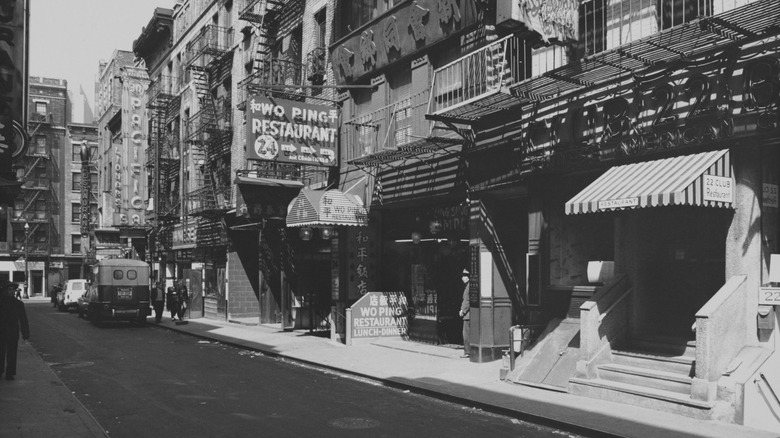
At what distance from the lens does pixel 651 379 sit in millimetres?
10945

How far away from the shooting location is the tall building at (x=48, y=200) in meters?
70.8

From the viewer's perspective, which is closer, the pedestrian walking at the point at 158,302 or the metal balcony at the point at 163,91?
the pedestrian walking at the point at 158,302

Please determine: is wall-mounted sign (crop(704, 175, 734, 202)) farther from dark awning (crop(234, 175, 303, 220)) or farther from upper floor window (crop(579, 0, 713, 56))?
dark awning (crop(234, 175, 303, 220))

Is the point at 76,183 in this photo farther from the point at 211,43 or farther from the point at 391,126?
the point at 391,126

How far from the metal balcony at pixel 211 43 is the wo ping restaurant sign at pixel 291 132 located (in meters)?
13.0

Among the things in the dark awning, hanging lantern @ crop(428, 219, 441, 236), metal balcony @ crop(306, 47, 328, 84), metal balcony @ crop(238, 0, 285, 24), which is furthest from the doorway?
metal balcony @ crop(238, 0, 285, 24)

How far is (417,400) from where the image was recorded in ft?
39.0

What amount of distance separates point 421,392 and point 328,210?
8.02 m

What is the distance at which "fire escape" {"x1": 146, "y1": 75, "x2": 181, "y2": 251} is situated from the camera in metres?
40.5

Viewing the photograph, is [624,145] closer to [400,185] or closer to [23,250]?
[400,185]

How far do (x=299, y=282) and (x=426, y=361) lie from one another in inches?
420

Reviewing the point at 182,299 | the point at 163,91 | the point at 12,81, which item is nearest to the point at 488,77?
the point at 12,81

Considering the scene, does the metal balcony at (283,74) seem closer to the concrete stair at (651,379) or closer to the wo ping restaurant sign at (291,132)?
the wo ping restaurant sign at (291,132)

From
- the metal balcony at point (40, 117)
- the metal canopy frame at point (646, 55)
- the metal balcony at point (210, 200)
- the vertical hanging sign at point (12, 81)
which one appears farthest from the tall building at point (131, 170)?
the vertical hanging sign at point (12, 81)
